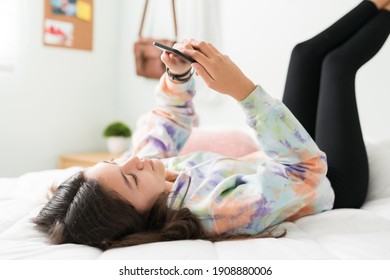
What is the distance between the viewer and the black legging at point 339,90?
4.10 ft

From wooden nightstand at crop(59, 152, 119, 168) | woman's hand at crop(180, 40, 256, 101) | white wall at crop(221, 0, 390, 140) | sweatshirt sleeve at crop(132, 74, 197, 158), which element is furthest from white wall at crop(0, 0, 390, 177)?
woman's hand at crop(180, 40, 256, 101)

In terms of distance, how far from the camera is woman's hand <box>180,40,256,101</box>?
0.91 metres

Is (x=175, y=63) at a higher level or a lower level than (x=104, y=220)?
higher

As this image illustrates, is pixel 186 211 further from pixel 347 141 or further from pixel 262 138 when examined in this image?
pixel 347 141

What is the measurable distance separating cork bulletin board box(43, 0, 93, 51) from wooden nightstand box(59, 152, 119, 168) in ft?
2.15

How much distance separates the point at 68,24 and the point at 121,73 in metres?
0.49

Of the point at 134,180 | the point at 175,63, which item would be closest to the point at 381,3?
the point at 175,63

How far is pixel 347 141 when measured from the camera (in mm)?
1259

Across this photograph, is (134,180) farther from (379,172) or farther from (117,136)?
(117,136)

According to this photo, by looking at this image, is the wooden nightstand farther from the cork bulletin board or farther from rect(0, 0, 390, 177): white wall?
the cork bulletin board

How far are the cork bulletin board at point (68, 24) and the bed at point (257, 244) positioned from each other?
1648 millimetres

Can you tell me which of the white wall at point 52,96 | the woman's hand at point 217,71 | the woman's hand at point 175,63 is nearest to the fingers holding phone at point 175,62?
the woman's hand at point 175,63

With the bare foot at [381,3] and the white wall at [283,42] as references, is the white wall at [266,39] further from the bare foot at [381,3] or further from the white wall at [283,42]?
the bare foot at [381,3]

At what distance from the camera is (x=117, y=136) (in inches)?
109
